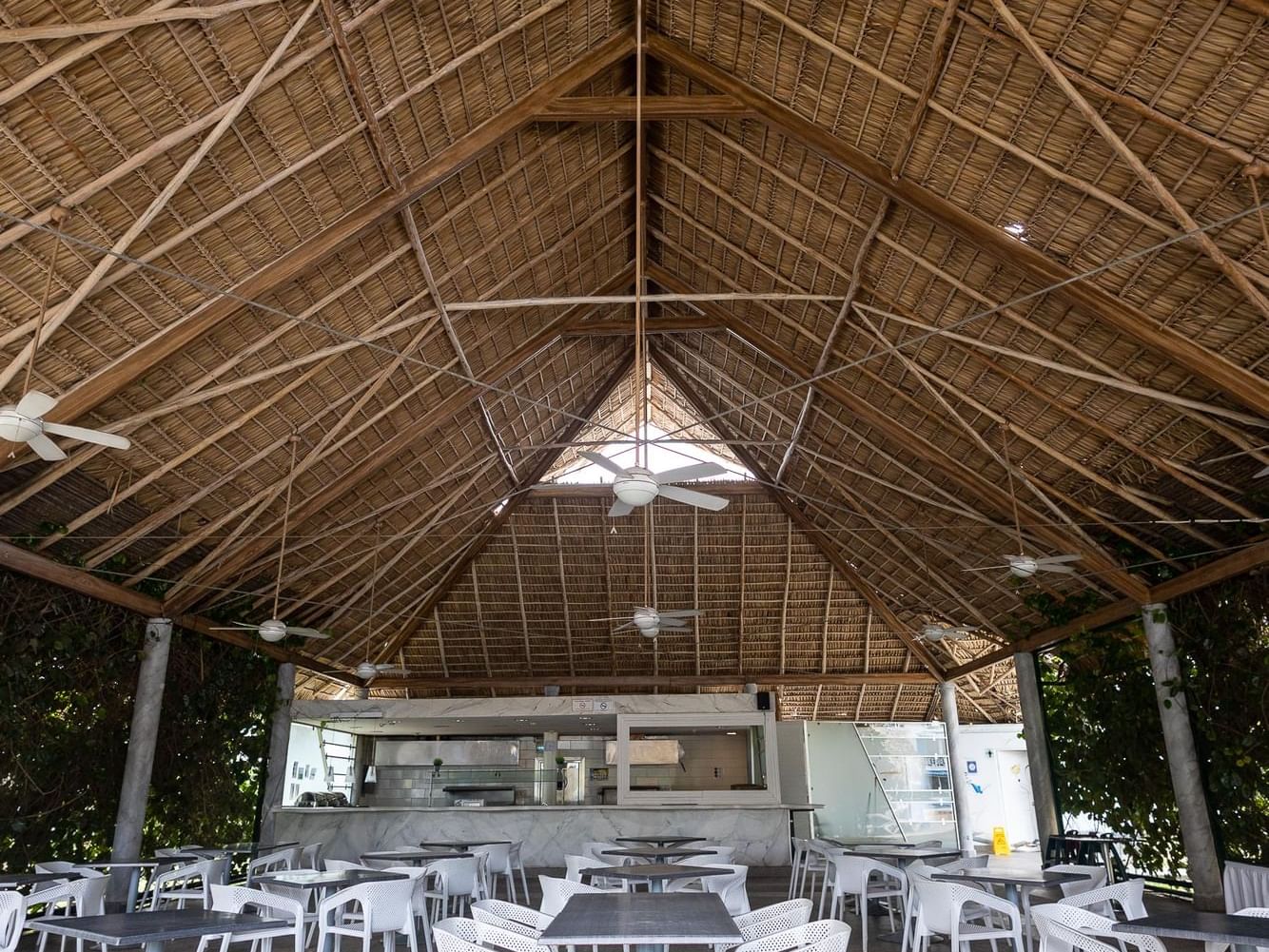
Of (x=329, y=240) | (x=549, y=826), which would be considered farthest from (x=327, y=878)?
(x=549, y=826)

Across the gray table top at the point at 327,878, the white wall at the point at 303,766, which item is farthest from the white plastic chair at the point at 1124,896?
the white wall at the point at 303,766

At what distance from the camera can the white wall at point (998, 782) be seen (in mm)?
18562

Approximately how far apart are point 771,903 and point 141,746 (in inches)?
287

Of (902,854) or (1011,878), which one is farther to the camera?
(902,854)

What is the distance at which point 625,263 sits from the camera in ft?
36.0

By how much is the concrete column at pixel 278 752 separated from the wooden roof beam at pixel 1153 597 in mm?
11004

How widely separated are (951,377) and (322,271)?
6066mm

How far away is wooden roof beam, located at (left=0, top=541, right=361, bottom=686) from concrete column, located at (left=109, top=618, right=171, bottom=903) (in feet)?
1.12

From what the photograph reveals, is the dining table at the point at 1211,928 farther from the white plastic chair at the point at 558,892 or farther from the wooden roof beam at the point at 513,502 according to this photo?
the wooden roof beam at the point at 513,502

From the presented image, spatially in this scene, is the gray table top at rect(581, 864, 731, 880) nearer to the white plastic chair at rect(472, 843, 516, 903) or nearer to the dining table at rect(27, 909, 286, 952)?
the dining table at rect(27, 909, 286, 952)

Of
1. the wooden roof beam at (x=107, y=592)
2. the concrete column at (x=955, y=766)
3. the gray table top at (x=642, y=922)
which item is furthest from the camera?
the concrete column at (x=955, y=766)

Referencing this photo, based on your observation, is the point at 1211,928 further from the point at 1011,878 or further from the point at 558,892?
the point at 558,892

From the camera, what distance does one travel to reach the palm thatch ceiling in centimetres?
562

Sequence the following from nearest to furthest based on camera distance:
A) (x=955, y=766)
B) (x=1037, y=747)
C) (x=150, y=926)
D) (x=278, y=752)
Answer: (x=150, y=926)
(x=1037, y=747)
(x=278, y=752)
(x=955, y=766)
